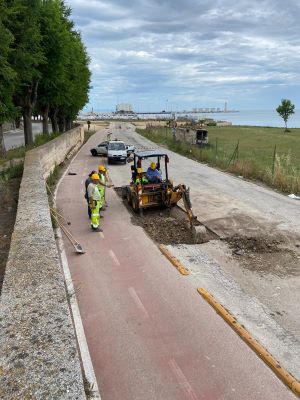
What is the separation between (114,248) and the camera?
11.8m

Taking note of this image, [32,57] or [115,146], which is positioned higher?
[32,57]

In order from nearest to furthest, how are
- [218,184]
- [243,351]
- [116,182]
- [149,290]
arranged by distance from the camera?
[243,351]
[149,290]
[218,184]
[116,182]

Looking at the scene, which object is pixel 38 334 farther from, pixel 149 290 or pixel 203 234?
pixel 203 234

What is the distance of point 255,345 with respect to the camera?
667 cm

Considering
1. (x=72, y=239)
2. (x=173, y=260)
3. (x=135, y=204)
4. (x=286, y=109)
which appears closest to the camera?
(x=173, y=260)

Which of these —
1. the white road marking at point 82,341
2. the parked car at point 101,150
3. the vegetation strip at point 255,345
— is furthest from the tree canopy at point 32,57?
the vegetation strip at point 255,345

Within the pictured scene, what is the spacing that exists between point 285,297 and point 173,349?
10.4 feet

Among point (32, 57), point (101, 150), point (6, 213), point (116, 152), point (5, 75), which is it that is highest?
point (32, 57)

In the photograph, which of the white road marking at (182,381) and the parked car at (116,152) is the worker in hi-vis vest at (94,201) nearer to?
the white road marking at (182,381)

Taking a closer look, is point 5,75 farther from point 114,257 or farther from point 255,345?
point 255,345

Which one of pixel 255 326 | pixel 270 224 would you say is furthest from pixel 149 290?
pixel 270 224

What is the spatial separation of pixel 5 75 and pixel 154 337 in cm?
1769

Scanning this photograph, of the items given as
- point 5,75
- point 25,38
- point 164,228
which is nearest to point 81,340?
point 164,228

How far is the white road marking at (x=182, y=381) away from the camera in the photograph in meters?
5.58
